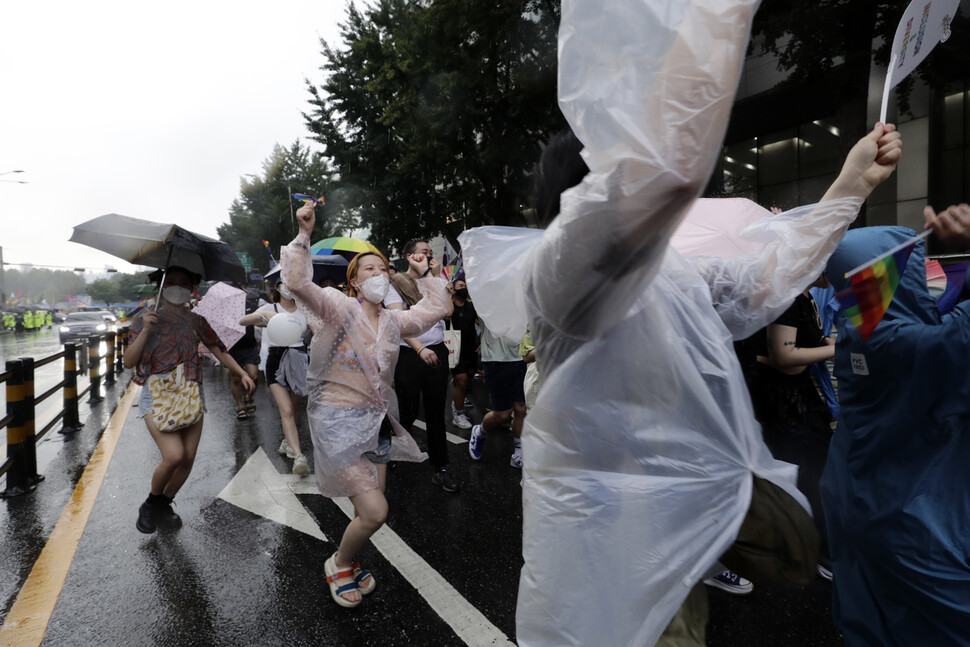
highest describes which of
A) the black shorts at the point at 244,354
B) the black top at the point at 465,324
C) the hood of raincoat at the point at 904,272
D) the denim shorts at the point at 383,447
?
the hood of raincoat at the point at 904,272

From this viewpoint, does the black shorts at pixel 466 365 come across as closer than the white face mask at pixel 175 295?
No

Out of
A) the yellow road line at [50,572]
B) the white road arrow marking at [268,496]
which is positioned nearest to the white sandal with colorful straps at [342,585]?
the white road arrow marking at [268,496]

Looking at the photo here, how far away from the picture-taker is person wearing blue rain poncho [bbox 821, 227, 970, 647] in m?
1.45

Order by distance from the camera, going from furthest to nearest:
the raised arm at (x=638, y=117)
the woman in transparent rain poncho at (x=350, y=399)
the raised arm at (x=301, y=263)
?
the woman in transparent rain poncho at (x=350, y=399), the raised arm at (x=301, y=263), the raised arm at (x=638, y=117)

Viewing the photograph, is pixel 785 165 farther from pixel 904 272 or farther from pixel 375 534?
pixel 904 272

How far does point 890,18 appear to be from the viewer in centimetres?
718

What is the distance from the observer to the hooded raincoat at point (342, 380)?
8.93 feet

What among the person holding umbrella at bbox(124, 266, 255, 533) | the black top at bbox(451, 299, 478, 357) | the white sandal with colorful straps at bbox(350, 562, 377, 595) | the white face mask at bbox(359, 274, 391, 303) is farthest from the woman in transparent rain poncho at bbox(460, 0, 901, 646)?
the black top at bbox(451, 299, 478, 357)

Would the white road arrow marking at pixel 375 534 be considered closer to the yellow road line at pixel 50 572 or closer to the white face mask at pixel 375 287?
the yellow road line at pixel 50 572

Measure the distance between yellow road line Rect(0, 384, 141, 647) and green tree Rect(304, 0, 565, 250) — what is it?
9431 mm

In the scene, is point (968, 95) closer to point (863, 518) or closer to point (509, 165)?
point (509, 165)

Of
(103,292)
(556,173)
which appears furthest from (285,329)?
(103,292)

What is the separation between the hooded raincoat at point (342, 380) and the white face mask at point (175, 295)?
1444mm

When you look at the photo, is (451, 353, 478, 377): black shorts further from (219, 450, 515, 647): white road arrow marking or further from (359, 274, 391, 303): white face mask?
(359, 274, 391, 303): white face mask
